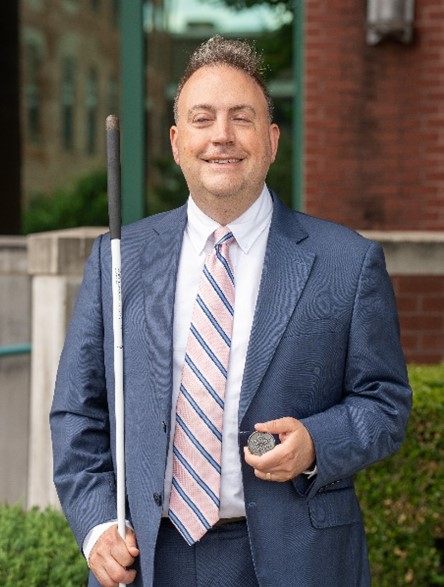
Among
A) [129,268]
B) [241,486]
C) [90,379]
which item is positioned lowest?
[241,486]

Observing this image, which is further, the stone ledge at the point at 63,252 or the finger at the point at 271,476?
the stone ledge at the point at 63,252

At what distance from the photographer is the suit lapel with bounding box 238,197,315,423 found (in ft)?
8.39

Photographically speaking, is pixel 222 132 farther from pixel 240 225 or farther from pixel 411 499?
pixel 411 499

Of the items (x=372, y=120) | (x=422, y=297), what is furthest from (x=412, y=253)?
(x=372, y=120)

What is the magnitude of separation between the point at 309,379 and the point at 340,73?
4.16 meters

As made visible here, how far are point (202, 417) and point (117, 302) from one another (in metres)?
0.35

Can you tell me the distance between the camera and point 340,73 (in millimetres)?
6449

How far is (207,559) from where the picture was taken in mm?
2590

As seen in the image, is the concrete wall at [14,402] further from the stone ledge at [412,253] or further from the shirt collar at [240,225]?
→ the shirt collar at [240,225]

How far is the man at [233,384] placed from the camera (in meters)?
2.57

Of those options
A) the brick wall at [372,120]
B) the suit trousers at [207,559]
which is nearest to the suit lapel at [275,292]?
the suit trousers at [207,559]

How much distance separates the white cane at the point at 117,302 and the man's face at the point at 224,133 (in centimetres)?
18

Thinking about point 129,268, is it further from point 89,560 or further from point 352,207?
point 352,207

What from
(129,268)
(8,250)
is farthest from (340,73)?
(129,268)
